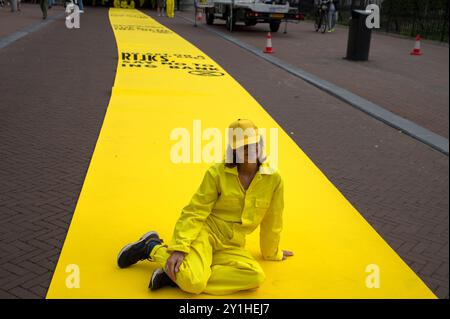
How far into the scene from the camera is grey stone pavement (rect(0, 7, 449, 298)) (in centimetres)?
351

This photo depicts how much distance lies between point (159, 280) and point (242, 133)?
1.04m

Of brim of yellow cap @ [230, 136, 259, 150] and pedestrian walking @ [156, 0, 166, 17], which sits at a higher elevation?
pedestrian walking @ [156, 0, 166, 17]

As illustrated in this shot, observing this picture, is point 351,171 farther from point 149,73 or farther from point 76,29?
point 76,29

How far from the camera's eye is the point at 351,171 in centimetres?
553

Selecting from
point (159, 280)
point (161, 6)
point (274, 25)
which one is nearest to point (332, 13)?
point (274, 25)

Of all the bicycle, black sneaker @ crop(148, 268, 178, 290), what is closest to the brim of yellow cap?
black sneaker @ crop(148, 268, 178, 290)

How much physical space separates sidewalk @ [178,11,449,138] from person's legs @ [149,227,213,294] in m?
1.87

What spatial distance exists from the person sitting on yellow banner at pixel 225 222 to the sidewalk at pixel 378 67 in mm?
1563

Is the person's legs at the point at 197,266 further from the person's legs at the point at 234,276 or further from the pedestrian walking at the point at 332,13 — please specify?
the pedestrian walking at the point at 332,13

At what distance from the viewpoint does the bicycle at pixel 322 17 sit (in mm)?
23359

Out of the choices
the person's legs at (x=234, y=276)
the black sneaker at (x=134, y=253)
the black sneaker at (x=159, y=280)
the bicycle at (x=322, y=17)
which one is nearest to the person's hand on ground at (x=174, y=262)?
the black sneaker at (x=159, y=280)

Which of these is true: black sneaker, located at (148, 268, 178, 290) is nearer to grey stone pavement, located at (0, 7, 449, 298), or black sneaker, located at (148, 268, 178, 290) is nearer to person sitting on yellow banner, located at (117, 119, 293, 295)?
person sitting on yellow banner, located at (117, 119, 293, 295)

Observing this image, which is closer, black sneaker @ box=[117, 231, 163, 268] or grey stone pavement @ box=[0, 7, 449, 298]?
black sneaker @ box=[117, 231, 163, 268]
